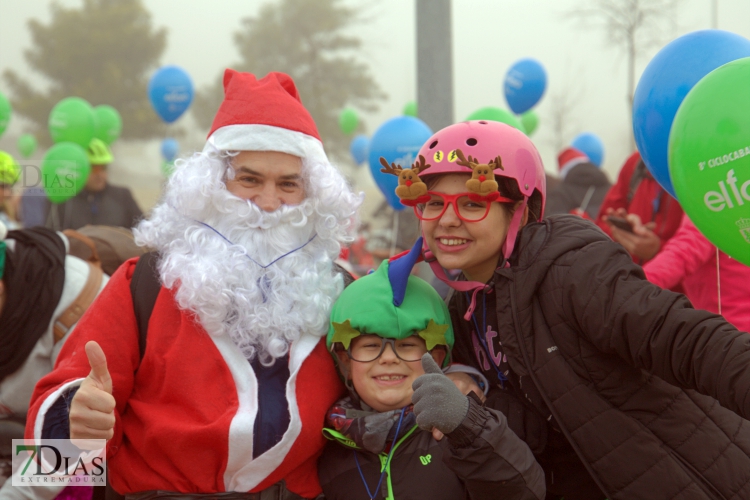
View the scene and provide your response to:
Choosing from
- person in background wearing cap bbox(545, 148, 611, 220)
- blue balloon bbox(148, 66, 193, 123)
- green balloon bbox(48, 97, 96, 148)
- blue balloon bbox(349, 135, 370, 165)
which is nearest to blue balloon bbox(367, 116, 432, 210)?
person in background wearing cap bbox(545, 148, 611, 220)

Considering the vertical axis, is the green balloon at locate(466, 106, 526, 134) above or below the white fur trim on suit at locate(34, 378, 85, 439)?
above

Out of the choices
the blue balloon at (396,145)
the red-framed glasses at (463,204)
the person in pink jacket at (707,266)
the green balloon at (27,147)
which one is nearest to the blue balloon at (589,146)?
the blue balloon at (396,145)

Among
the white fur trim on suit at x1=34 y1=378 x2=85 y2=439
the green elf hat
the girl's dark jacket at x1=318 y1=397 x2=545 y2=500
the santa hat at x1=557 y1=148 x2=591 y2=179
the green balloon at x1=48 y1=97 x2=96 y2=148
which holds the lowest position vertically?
the girl's dark jacket at x1=318 y1=397 x2=545 y2=500

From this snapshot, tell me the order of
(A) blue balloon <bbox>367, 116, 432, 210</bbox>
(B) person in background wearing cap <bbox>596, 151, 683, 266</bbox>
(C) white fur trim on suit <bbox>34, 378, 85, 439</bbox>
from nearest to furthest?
(C) white fur trim on suit <bbox>34, 378, 85, 439</bbox> < (B) person in background wearing cap <bbox>596, 151, 683, 266</bbox> < (A) blue balloon <bbox>367, 116, 432, 210</bbox>

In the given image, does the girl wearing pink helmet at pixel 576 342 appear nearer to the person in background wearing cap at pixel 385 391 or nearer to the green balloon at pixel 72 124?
the person in background wearing cap at pixel 385 391

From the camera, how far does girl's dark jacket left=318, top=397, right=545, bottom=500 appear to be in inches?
80.5

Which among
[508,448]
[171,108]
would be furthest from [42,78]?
[508,448]

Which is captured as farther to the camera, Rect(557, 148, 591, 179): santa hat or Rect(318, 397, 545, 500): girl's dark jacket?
Rect(557, 148, 591, 179): santa hat

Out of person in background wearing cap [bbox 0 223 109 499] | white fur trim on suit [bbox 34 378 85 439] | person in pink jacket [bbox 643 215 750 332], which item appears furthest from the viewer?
person in pink jacket [bbox 643 215 750 332]

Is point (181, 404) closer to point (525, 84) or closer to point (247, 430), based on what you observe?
point (247, 430)

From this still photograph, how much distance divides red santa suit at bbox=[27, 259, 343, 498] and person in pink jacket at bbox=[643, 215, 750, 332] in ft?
5.86

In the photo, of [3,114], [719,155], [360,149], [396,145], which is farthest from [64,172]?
[360,149]

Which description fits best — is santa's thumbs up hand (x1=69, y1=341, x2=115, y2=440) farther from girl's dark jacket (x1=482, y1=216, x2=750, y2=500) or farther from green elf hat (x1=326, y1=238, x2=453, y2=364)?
girl's dark jacket (x1=482, y1=216, x2=750, y2=500)

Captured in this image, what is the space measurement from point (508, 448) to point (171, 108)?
11.4 meters
